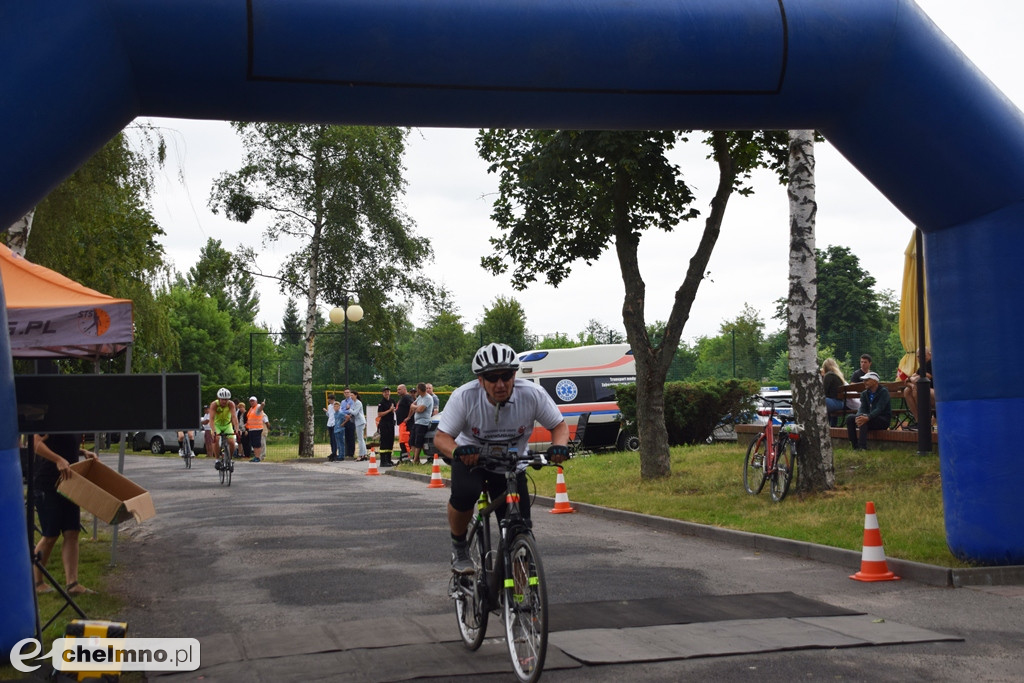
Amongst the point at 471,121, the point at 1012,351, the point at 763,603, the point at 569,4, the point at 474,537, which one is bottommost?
the point at 763,603

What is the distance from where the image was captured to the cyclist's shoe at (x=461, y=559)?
6.62 m

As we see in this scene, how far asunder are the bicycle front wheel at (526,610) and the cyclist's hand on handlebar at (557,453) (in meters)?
0.51

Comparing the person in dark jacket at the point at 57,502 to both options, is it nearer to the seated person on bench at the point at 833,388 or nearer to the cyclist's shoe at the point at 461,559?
the cyclist's shoe at the point at 461,559

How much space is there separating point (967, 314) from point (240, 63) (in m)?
5.94

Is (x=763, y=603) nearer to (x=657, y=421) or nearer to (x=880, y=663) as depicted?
(x=880, y=663)

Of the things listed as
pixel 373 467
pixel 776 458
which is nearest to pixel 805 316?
pixel 776 458

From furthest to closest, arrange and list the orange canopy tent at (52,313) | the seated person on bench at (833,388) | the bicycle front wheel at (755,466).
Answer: the seated person on bench at (833,388), the bicycle front wheel at (755,466), the orange canopy tent at (52,313)

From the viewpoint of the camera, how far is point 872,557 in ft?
29.4

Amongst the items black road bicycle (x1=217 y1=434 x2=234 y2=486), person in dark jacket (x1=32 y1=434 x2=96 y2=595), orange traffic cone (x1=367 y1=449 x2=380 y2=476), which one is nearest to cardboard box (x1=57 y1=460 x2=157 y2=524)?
person in dark jacket (x1=32 y1=434 x2=96 y2=595)

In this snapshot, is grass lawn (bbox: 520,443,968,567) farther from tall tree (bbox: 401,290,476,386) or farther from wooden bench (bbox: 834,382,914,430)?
tall tree (bbox: 401,290,476,386)

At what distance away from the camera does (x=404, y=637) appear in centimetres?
692

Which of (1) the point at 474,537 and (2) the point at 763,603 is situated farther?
(2) the point at 763,603

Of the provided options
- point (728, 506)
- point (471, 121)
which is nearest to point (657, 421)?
point (728, 506)

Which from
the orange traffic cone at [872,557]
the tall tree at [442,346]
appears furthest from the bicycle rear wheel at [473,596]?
the tall tree at [442,346]
